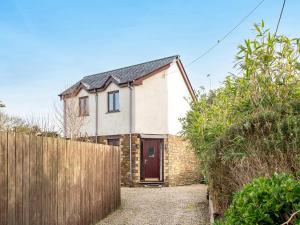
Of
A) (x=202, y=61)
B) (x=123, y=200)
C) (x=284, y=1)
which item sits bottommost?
(x=123, y=200)

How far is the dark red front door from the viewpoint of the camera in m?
17.9

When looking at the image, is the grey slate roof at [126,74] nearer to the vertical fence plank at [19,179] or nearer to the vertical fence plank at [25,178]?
the vertical fence plank at [25,178]

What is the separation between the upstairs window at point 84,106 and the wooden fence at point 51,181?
408 inches

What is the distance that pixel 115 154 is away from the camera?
10.8 m

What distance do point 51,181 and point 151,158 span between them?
477 inches

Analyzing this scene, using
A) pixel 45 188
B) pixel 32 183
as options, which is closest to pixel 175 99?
pixel 45 188

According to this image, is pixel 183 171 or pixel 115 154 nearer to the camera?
pixel 115 154

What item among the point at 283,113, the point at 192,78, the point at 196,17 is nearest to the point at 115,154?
the point at 196,17

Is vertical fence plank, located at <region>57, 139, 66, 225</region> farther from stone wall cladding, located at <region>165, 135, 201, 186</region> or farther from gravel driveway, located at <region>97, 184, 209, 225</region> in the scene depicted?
stone wall cladding, located at <region>165, 135, 201, 186</region>

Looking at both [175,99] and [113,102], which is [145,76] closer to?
[113,102]

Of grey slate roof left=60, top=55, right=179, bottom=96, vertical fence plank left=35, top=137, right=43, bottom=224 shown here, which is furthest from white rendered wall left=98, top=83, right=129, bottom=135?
vertical fence plank left=35, top=137, right=43, bottom=224

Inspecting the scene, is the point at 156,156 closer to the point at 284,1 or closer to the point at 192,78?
the point at 192,78

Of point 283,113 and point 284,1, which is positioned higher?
point 284,1

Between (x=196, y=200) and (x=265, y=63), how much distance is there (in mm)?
7273
